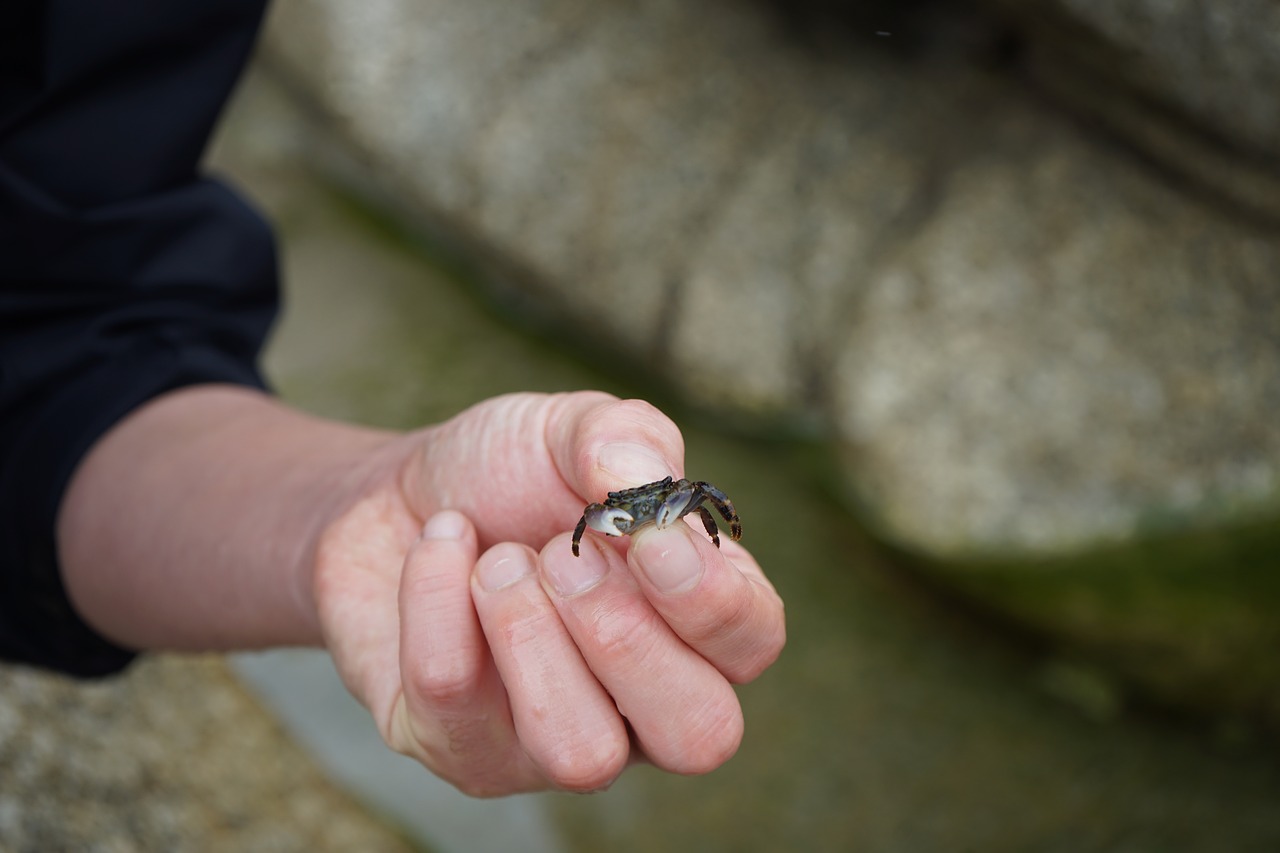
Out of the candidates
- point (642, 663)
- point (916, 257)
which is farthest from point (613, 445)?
→ point (916, 257)

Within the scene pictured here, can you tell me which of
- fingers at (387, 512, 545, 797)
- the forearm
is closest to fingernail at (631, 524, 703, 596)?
fingers at (387, 512, 545, 797)

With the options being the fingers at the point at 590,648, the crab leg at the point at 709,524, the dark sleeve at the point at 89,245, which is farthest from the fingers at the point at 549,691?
the dark sleeve at the point at 89,245

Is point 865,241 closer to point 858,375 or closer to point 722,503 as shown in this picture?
point 858,375

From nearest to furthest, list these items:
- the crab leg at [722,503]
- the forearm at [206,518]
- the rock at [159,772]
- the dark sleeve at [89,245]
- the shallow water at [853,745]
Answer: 1. the crab leg at [722,503]
2. the forearm at [206,518]
3. the dark sleeve at [89,245]
4. the rock at [159,772]
5. the shallow water at [853,745]

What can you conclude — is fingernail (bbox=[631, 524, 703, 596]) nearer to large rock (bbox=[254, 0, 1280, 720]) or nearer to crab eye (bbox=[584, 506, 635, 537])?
crab eye (bbox=[584, 506, 635, 537])

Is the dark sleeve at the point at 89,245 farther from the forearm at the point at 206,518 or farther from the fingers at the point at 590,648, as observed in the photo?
the fingers at the point at 590,648

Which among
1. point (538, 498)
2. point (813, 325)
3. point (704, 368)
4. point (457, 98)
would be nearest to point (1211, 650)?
point (813, 325)
